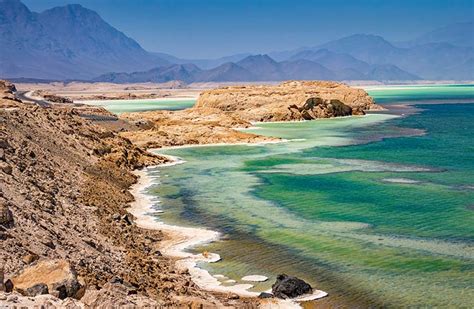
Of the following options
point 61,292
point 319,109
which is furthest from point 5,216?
point 319,109

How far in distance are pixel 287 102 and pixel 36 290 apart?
3530 inches

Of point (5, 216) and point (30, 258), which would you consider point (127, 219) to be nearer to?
point (5, 216)

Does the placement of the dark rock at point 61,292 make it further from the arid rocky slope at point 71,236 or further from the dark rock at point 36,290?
the dark rock at point 36,290

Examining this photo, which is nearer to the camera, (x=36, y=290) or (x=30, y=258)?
(x=36, y=290)

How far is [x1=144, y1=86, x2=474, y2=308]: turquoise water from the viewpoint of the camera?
1877 centimetres

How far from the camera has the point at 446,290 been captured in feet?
58.0

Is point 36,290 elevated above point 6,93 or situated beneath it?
situated beneath

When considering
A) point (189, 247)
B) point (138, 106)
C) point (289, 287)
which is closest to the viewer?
point (289, 287)

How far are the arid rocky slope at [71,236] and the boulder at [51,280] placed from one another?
0.07ft

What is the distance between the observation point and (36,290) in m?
12.9

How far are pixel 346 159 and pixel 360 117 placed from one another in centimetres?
5453

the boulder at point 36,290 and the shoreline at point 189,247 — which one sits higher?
the boulder at point 36,290

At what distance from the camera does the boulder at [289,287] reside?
17.1 metres

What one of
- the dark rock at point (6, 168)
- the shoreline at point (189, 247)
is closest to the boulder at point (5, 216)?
the shoreline at point (189, 247)
